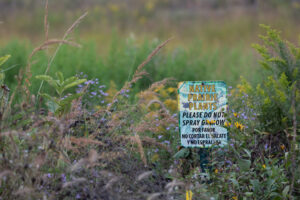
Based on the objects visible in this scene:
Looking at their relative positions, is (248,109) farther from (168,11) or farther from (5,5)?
(5,5)

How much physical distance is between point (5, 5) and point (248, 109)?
14340 mm

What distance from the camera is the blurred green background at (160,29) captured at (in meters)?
5.54

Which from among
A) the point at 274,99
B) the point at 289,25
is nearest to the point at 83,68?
the point at 274,99

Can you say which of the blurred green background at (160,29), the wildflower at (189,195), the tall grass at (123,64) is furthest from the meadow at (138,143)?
the blurred green background at (160,29)

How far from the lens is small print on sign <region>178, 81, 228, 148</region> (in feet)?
9.01

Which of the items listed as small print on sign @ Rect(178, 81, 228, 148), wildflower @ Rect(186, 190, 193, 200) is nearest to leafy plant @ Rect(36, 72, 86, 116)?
small print on sign @ Rect(178, 81, 228, 148)

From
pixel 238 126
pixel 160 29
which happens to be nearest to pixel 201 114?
pixel 238 126

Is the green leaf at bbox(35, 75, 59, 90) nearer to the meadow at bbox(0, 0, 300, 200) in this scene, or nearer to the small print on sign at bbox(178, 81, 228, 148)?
the meadow at bbox(0, 0, 300, 200)

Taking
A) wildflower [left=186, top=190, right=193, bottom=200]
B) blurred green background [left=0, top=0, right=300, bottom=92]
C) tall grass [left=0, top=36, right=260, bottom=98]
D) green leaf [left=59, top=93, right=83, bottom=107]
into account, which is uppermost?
blurred green background [left=0, top=0, right=300, bottom=92]

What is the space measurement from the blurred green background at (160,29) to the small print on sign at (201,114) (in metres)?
2.21

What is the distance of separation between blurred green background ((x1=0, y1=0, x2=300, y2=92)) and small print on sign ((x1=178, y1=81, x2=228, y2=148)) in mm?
2213

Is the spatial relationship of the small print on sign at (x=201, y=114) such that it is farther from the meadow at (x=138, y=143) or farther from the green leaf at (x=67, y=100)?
the green leaf at (x=67, y=100)

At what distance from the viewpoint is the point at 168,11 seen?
15.5 metres

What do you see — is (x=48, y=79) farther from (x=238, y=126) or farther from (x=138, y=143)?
(x=238, y=126)
